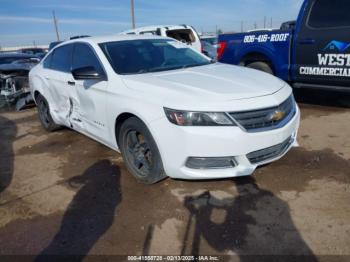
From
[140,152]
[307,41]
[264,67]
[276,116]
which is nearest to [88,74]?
[140,152]

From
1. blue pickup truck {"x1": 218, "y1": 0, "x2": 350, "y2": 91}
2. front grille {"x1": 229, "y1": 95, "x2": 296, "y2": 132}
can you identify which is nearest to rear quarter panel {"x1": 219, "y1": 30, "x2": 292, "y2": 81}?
blue pickup truck {"x1": 218, "y1": 0, "x2": 350, "y2": 91}

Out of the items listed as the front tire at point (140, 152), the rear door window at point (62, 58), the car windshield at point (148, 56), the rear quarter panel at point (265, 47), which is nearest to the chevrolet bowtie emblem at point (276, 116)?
the front tire at point (140, 152)

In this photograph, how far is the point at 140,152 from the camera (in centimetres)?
372

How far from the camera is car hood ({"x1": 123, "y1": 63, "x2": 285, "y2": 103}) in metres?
3.16

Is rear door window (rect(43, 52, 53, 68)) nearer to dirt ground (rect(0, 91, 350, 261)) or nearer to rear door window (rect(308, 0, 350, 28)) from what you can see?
dirt ground (rect(0, 91, 350, 261))

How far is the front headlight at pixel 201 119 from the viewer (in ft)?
9.94

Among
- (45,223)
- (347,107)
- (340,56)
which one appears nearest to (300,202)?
(45,223)

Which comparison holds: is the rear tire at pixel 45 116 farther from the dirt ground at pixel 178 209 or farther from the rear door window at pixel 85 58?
the rear door window at pixel 85 58

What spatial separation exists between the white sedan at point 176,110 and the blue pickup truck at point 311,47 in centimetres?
233

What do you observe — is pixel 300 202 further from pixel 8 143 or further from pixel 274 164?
pixel 8 143

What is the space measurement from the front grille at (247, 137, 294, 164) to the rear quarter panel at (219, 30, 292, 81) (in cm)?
327

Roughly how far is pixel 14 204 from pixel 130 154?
136 centimetres

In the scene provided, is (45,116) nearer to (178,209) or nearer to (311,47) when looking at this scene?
(178,209)

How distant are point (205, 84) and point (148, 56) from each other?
4.02 ft
